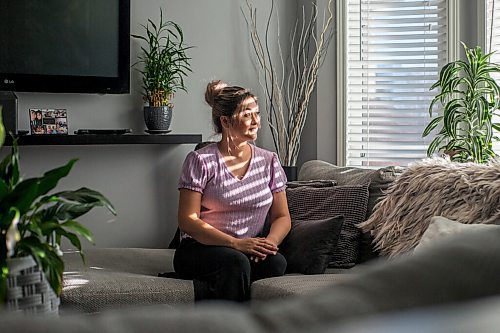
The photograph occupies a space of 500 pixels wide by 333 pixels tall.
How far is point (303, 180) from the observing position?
4.36 meters

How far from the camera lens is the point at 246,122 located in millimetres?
3855

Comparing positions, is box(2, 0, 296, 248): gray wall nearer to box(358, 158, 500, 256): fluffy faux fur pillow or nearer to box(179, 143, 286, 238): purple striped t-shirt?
box(179, 143, 286, 238): purple striped t-shirt

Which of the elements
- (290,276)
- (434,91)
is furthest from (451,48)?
(290,276)

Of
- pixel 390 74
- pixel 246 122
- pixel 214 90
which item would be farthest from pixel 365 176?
pixel 390 74

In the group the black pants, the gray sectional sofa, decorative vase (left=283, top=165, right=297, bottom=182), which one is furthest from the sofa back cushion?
decorative vase (left=283, top=165, right=297, bottom=182)

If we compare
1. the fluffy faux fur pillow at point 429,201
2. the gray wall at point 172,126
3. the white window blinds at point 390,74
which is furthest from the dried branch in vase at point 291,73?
the fluffy faux fur pillow at point 429,201

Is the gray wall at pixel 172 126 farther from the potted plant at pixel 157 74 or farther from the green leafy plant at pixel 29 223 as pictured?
the green leafy plant at pixel 29 223

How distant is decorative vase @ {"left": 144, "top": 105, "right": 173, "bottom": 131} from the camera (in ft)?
16.4

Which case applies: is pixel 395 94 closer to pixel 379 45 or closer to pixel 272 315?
pixel 379 45

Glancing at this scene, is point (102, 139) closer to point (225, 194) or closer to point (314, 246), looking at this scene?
point (225, 194)

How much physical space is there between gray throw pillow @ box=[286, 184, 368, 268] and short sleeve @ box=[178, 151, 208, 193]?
48 cm

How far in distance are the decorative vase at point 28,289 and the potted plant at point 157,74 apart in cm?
303

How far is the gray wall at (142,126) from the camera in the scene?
5027 mm

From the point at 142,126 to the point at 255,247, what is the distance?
71.0 inches
